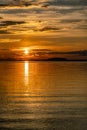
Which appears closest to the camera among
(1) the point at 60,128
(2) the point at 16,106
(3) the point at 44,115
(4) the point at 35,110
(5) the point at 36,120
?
(1) the point at 60,128

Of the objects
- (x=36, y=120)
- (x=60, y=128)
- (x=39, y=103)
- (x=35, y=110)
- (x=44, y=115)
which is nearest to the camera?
(x=60, y=128)

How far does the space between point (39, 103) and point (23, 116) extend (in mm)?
12308

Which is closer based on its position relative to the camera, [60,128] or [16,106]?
[60,128]

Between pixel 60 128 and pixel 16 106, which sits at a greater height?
pixel 60 128

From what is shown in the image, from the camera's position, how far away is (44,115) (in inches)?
1661

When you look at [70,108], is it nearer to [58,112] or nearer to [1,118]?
[58,112]

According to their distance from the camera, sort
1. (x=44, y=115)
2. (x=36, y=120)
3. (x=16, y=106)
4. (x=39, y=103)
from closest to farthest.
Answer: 1. (x=36, y=120)
2. (x=44, y=115)
3. (x=16, y=106)
4. (x=39, y=103)

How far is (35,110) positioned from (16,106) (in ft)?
16.2

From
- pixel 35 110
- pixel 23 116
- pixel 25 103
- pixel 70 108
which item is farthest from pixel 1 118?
pixel 25 103

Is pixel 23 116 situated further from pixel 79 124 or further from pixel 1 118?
pixel 79 124

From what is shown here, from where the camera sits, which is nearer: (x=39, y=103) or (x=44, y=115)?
(x=44, y=115)

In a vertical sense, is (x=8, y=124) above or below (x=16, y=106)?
above

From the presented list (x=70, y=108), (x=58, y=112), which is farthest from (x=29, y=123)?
(x=70, y=108)

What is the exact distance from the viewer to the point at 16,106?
50281 millimetres
